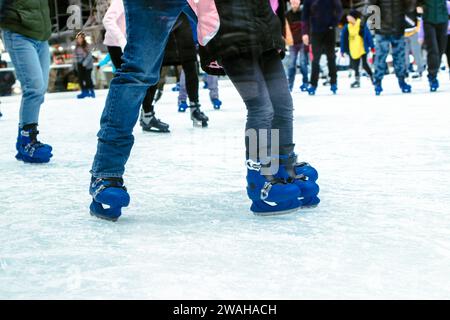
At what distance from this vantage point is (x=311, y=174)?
2.29 m

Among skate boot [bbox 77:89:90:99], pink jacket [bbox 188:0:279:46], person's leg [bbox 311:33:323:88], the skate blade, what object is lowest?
skate boot [bbox 77:89:90:99]

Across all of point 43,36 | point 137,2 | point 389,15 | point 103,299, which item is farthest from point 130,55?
point 389,15

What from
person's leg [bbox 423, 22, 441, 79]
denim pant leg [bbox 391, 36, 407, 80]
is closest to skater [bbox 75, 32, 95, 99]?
denim pant leg [bbox 391, 36, 407, 80]

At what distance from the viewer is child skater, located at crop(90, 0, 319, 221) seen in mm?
2053

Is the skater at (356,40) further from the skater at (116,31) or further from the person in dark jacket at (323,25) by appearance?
the skater at (116,31)

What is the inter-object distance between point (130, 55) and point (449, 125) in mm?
2948

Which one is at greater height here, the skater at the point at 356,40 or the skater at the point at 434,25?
the skater at the point at 434,25

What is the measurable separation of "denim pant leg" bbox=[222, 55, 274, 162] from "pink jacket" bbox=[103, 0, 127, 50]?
2.48 metres

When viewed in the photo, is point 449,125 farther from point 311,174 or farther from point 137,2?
point 137,2

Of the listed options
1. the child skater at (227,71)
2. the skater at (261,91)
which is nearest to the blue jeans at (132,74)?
the child skater at (227,71)

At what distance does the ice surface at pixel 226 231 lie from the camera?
1464mm

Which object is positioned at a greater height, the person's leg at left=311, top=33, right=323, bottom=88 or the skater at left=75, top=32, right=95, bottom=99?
the person's leg at left=311, top=33, right=323, bottom=88

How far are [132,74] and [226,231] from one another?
1.76ft

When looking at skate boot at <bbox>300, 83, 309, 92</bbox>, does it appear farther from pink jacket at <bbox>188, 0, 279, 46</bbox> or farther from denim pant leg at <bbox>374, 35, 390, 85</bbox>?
pink jacket at <bbox>188, 0, 279, 46</bbox>
